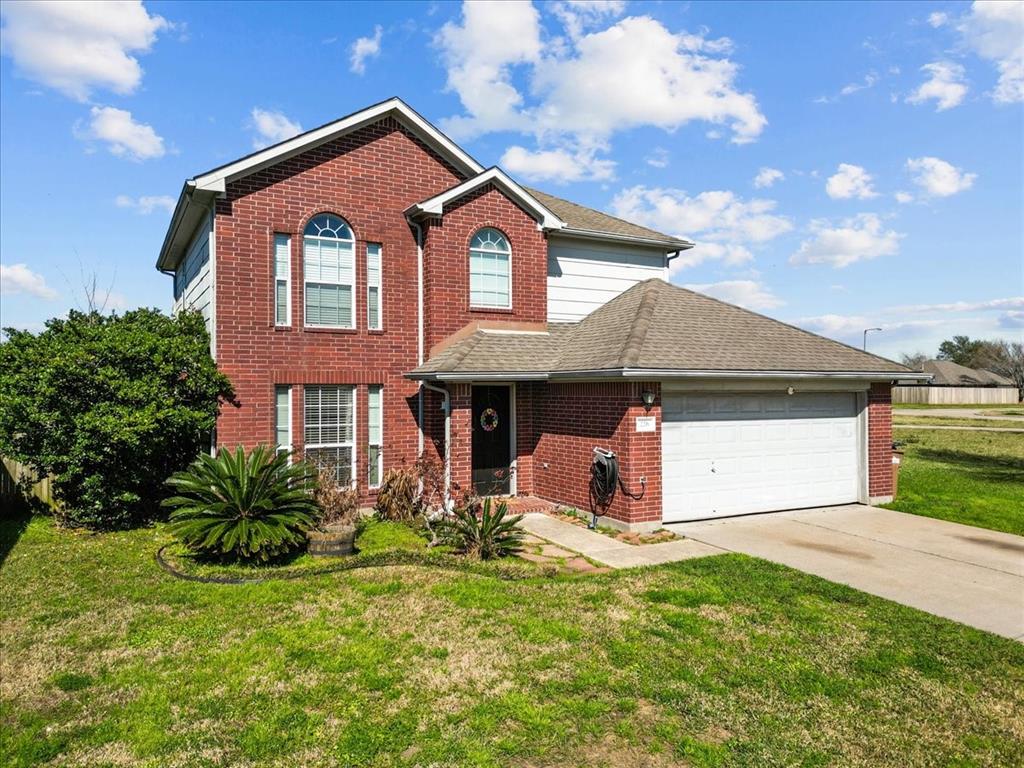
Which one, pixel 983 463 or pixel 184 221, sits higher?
pixel 184 221

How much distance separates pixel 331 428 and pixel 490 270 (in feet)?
14.8

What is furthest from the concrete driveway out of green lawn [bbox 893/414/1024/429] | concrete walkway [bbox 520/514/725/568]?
green lawn [bbox 893/414/1024/429]

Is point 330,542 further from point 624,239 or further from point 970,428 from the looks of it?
point 970,428

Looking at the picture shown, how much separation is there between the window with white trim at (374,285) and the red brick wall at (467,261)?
93cm

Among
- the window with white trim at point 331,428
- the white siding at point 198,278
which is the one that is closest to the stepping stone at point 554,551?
the window with white trim at point 331,428

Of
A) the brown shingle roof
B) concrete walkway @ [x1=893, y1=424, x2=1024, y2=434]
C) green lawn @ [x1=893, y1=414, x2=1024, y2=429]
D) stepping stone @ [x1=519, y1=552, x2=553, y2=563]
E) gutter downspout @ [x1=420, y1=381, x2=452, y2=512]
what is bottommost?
stepping stone @ [x1=519, y1=552, x2=553, y2=563]

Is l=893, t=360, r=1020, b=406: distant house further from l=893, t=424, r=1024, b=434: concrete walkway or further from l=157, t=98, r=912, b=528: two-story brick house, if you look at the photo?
l=157, t=98, r=912, b=528: two-story brick house

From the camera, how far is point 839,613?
6.46 meters

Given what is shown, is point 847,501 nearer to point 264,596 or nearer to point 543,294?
point 543,294

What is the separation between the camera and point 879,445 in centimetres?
1258

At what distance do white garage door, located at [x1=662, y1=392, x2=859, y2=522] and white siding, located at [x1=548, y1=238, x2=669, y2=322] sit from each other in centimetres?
424

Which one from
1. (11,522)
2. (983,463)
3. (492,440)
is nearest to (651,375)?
(492,440)

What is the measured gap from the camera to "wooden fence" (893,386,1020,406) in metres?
65.1

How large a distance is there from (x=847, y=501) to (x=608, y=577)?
7262 mm
